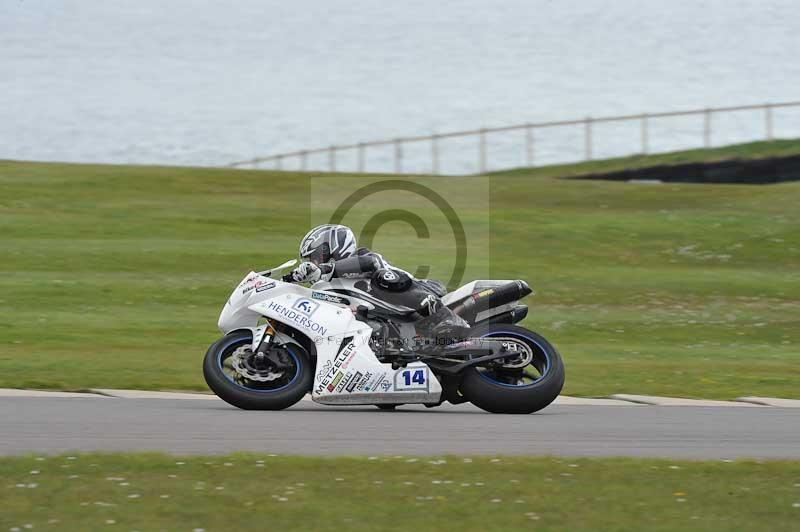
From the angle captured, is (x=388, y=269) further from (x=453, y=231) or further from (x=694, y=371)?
(x=453, y=231)

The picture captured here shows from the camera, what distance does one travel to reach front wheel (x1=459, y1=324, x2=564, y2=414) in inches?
436

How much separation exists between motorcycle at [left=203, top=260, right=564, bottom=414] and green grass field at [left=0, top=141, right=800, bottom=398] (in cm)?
228

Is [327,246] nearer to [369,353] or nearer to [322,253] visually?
[322,253]

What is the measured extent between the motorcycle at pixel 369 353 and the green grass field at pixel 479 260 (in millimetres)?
2279

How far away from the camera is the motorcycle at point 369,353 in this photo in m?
11.1

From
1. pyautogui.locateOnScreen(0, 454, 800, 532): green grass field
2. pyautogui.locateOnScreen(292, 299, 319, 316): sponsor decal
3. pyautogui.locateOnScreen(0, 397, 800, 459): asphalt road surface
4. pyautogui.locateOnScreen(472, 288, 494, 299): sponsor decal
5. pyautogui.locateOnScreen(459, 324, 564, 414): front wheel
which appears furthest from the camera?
pyautogui.locateOnScreen(472, 288, 494, 299): sponsor decal

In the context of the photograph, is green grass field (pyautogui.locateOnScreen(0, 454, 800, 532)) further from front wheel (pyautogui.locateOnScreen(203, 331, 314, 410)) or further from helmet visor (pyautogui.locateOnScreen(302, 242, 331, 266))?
helmet visor (pyautogui.locateOnScreen(302, 242, 331, 266))

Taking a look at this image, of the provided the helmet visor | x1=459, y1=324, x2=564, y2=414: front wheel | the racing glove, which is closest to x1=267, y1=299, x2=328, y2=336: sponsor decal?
the racing glove

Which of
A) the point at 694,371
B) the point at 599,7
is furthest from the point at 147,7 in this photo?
the point at 694,371

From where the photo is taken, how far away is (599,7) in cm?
11388

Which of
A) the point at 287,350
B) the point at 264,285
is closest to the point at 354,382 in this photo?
the point at 287,350

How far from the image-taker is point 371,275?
11367mm

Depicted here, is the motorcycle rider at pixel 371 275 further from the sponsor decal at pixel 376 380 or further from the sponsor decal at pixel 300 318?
the sponsor decal at pixel 376 380

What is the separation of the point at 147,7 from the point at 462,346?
11186 centimetres
